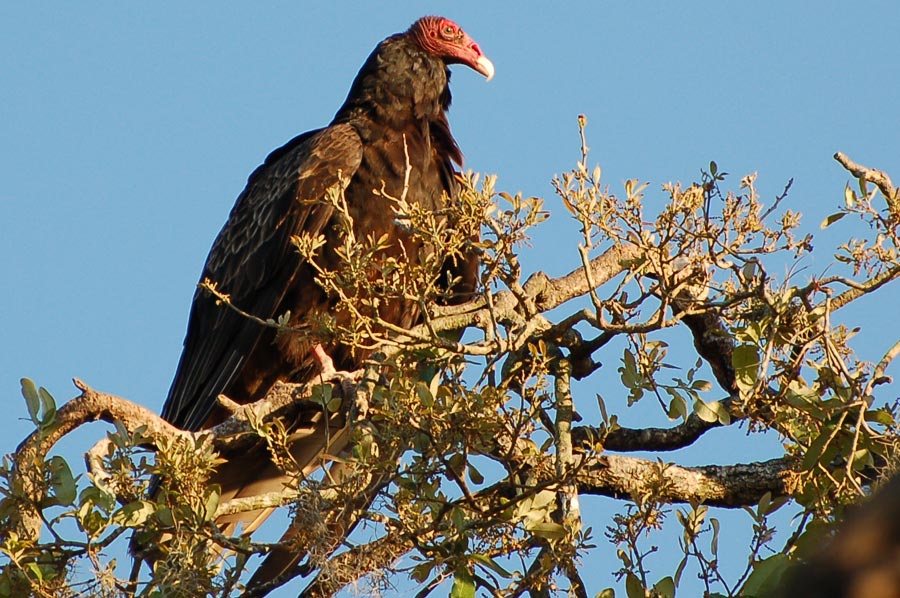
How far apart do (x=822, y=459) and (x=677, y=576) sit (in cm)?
47

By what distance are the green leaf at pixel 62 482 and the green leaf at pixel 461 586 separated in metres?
0.97

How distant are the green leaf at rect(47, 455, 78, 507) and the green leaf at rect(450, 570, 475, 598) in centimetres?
97

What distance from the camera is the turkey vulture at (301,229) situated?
5426mm

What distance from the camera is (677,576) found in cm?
262

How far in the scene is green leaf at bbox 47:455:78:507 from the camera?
287cm

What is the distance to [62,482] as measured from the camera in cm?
288

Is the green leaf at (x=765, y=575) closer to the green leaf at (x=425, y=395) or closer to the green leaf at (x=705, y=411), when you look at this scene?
the green leaf at (x=705, y=411)

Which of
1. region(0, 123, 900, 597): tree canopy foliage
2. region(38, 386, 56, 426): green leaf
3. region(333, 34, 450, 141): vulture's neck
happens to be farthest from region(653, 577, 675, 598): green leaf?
region(333, 34, 450, 141): vulture's neck

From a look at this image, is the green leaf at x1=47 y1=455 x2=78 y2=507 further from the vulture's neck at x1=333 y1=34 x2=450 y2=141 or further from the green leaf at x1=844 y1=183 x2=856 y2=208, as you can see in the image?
the vulture's neck at x1=333 y1=34 x2=450 y2=141

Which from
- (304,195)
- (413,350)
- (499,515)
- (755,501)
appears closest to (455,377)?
(413,350)

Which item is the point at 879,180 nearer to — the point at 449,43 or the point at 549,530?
the point at 549,530

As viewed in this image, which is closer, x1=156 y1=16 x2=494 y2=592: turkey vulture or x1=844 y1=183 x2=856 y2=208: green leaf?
x1=844 y1=183 x2=856 y2=208: green leaf

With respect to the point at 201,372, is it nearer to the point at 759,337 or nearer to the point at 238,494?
the point at 238,494

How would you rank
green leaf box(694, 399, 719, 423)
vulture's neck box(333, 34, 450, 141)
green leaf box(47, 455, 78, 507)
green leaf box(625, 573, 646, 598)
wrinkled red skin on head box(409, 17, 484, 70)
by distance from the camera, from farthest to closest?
wrinkled red skin on head box(409, 17, 484, 70), vulture's neck box(333, 34, 450, 141), green leaf box(694, 399, 719, 423), green leaf box(47, 455, 78, 507), green leaf box(625, 573, 646, 598)
